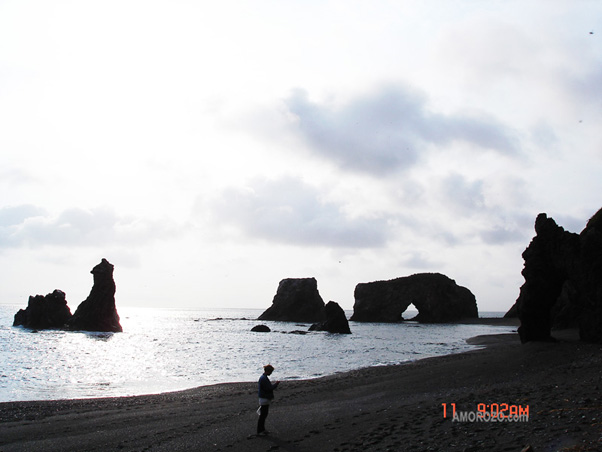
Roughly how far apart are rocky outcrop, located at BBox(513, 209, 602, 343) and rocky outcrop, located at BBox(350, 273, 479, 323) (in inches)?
3932

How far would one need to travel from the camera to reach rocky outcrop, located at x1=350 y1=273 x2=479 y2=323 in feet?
427

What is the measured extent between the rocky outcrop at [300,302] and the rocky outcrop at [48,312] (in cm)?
6829

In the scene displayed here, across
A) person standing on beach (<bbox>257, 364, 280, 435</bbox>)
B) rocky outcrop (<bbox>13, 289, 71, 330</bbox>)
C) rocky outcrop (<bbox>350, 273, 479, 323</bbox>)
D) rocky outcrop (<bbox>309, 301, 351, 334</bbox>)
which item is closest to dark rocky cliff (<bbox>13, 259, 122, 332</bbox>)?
rocky outcrop (<bbox>13, 289, 71, 330</bbox>)

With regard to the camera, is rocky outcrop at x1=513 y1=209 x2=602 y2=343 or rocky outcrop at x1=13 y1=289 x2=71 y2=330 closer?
rocky outcrop at x1=513 y1=209 x2=602 y2=343

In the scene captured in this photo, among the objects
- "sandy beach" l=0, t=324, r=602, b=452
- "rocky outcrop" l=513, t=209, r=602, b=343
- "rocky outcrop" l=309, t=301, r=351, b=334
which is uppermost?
"rocky outcrop" l=513, t=209, r=602, b=343

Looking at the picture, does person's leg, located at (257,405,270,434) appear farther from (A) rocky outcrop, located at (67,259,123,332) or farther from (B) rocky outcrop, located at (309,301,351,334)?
(A) rocky outcrop, located at (67,259,123,332)

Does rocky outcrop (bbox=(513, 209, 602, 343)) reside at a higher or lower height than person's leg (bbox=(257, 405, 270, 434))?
higher

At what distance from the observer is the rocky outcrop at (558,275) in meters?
27.9

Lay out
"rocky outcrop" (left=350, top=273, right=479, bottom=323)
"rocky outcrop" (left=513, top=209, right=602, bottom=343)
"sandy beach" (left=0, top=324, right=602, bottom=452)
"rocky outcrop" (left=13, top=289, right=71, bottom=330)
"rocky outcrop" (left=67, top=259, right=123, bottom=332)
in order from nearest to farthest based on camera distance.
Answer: "sandy beach" (left=0, top=324, right=602, bottom=452) → "rocky outcrop" (left=513, top=209, right=602, bottom=343) → "rocky outcrop" (left=67, top=259, right=123, bottom=332) → "rocky outcrop" (left=13, top=289, right=71, bottom=330) → "rocky outcrop" (left=350, top=273, right=479, bottom=323)

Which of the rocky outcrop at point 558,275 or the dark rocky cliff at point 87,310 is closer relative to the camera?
the rocky outcrop at point 558,275
